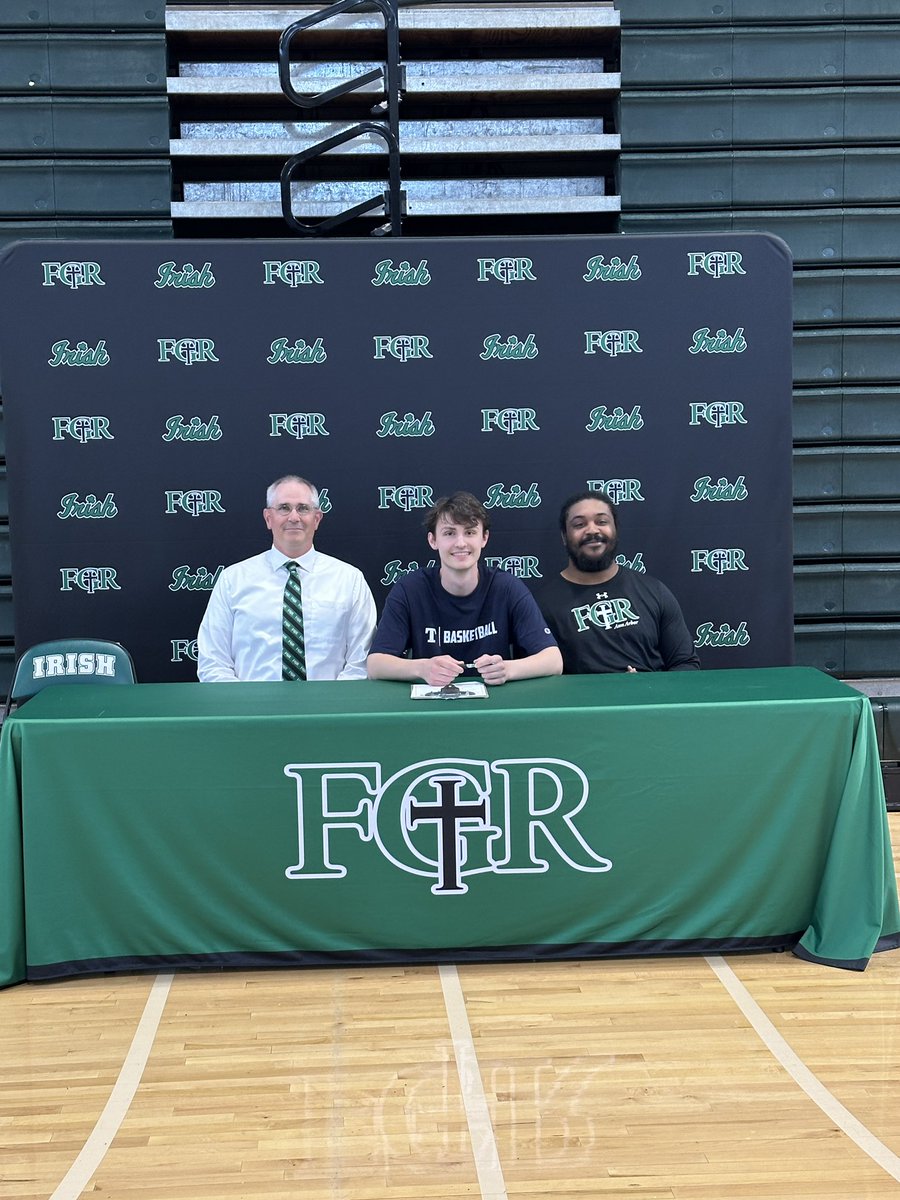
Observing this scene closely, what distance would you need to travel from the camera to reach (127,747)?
353 cm

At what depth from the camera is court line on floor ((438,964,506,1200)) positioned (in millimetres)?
2607

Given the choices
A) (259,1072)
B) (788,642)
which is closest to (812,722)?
(259,1072)

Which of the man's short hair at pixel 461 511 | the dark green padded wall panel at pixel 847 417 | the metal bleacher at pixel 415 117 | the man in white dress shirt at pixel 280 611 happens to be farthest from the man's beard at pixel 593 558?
the metal bleacher at pixel 415 117

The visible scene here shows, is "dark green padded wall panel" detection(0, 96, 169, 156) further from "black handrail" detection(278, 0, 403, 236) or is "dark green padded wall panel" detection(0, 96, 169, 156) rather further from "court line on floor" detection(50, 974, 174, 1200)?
"court line on floor" detection(50, 974, 174, 1200)

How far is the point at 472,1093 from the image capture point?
117 inches

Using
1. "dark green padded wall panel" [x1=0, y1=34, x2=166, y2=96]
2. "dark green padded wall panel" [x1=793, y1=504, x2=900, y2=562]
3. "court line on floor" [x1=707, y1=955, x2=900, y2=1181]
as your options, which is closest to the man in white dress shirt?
"court line on floor" [x1=707, y1=955, x2=900, y2=1181]

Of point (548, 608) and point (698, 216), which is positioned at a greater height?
point (698, 216)

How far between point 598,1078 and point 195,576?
131 inches

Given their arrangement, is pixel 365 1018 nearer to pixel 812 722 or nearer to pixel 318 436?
pixel 812 722

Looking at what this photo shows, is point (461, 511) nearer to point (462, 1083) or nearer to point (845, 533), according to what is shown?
point (462, 1083)

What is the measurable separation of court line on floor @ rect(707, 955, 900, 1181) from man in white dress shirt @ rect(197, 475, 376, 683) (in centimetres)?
189

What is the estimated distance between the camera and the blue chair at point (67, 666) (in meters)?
4.40

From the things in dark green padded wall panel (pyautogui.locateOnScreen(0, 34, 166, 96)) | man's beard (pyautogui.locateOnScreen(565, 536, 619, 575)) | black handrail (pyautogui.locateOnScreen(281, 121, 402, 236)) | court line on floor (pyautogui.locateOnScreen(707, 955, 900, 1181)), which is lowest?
court line on floor (pyautogui.locateOnScreen(707, 955, 900, 1181))

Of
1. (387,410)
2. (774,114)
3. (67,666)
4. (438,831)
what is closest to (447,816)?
(438,831)
